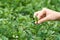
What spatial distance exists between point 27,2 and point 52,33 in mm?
979

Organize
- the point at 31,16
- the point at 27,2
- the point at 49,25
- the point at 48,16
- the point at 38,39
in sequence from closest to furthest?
the point at 48,16 → the point at 38,39 → the point at 49,25 → the point at 31,16 → the point at 27,2

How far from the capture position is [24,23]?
3541mm

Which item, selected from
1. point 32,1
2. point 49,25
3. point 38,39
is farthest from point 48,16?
point 32,1

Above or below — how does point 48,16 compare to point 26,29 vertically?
above

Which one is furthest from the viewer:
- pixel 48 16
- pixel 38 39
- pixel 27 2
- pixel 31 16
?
pixel 27 2

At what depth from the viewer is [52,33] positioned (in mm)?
3369

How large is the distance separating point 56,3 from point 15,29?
1.09m

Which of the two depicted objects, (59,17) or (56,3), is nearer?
(59,17)

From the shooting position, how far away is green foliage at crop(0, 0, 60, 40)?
328 cm

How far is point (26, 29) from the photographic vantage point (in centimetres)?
342

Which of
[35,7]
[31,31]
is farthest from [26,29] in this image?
[35,7]

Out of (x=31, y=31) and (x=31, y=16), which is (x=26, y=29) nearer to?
(x=31, y=31)

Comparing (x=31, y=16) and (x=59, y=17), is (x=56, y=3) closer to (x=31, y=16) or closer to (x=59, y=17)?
(x=31, y=16)

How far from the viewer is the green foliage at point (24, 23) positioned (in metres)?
3.28
